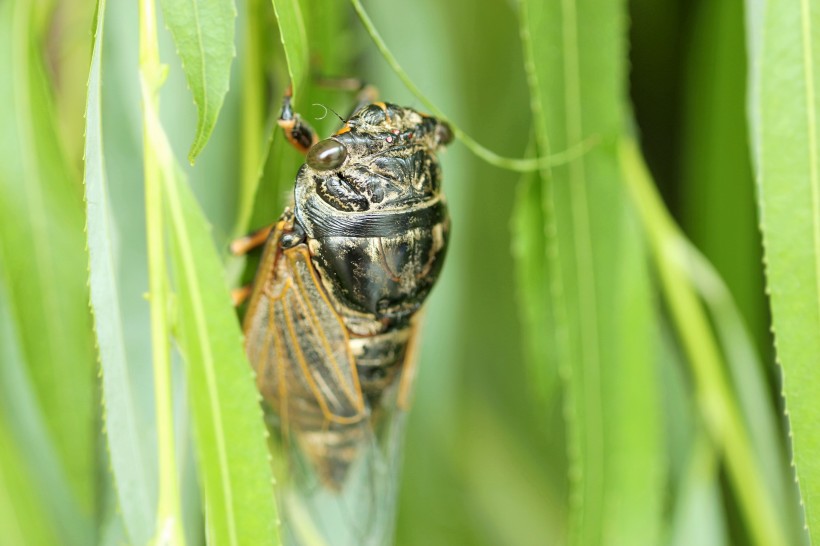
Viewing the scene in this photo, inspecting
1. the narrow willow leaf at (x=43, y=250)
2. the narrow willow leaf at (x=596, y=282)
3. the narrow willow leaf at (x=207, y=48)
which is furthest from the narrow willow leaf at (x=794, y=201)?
the narrow willow leaf at (x=43, y=250)

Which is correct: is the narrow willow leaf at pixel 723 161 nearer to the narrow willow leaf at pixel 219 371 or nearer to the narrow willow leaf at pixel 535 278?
the narrow willow leaf at pixel 535 278

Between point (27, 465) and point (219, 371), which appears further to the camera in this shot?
Result: point (27, 465)

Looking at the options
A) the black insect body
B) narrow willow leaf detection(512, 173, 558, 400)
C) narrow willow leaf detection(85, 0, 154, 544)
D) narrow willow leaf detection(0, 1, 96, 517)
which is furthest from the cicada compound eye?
narrow willow leaf detection(0, 1, 96, 517)

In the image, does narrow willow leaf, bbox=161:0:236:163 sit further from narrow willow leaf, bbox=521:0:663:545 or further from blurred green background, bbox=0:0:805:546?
narrow willow leaf, bbox=521:0:663:545

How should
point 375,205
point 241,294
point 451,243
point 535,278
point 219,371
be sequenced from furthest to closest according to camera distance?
point 451,243 → point 535,278 → point 241,294 → point 375,205 → point 219,371

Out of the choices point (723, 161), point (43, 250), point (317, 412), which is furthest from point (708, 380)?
point (43, 250)

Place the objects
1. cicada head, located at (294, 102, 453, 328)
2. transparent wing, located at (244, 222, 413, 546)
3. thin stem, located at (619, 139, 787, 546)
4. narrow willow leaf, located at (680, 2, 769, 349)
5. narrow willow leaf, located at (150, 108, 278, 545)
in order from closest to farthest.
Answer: narrow willow leaf, located at (150, 108, 278, 545)
cicada head, located at (294, 102, 453, 328)
transparent wing, located at (244, 222, 413, 546)
thin stem, located at (619, 139, 787, 546)
narrow willow leaf, located at (680, 2, 769, 349)

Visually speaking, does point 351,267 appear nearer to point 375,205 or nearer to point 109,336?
point 375,205
